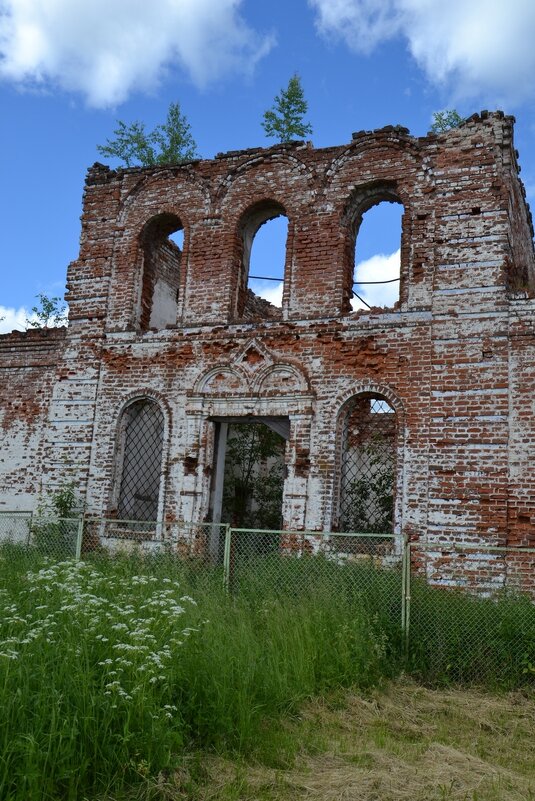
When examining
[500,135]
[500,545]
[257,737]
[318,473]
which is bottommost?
[257,737]

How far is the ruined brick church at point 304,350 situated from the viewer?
34.7ft

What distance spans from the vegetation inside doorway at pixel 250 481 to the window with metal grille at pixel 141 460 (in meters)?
2.79

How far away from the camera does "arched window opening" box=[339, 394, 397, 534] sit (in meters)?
14.7

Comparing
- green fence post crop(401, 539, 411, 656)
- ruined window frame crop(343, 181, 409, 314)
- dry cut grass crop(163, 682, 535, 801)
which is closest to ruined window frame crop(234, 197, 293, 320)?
ruined window frame crop(343, 181, 409, 314)

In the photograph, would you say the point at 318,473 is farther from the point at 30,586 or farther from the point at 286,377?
the point at 30,586

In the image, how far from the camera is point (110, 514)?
1271 centimetres

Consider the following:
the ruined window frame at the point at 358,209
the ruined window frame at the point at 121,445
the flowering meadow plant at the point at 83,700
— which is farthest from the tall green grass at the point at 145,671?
the ruined window frame at the point at 358,209

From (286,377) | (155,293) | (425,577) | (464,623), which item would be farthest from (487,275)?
(155,293)

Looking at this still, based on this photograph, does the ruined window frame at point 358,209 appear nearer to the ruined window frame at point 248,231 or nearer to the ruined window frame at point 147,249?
the ruined window frame at point 248,231

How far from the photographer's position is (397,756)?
572cm

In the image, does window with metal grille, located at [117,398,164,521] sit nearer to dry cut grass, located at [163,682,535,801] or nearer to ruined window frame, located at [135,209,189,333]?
ruined window frame, located at [135,209,189,333]

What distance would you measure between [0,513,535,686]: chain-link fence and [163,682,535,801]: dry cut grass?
1.69 feet

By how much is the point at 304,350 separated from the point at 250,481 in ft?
17.1

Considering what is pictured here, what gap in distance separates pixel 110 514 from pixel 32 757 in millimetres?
8398
